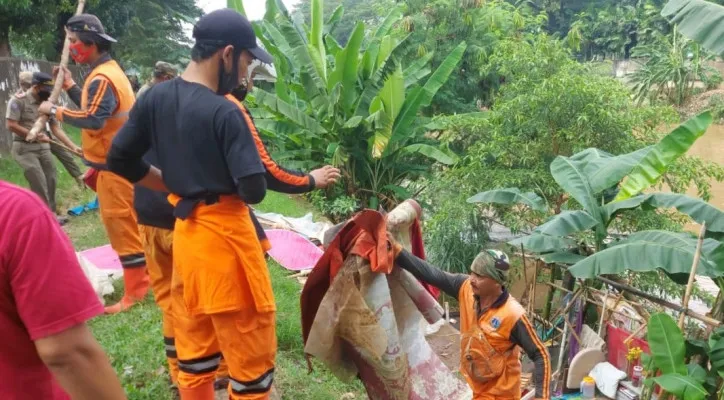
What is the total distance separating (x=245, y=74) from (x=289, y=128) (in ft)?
28.5

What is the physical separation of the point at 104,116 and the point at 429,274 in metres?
2.32

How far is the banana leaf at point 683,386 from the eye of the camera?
12.1 ft

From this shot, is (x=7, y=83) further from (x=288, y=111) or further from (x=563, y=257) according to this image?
(x=563, y=257)

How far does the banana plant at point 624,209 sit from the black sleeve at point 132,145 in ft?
10.6

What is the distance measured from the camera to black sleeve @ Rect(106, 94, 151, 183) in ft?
8.38

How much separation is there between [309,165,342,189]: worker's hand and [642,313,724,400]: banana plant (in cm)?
240

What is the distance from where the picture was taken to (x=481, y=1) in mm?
14164

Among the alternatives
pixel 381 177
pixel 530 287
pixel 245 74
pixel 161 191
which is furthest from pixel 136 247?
pixel 381 177

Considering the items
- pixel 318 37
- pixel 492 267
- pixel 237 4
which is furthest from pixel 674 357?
pixel 237 4

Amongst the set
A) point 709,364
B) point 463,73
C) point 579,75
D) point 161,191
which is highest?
point 161,191

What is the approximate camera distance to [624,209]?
17.2 ft

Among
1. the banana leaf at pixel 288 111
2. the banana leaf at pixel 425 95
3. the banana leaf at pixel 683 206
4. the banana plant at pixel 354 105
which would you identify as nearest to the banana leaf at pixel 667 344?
the banana leaf at pixel 683 206

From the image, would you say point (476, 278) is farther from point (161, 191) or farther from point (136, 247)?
point (136, 247)

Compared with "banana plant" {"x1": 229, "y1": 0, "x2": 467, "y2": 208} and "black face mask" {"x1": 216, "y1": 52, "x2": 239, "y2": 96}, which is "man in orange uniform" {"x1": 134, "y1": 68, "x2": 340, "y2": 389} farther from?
"banana plant" {"x1": 229, "y1": 0, "x2": 467, "y2": 208}
